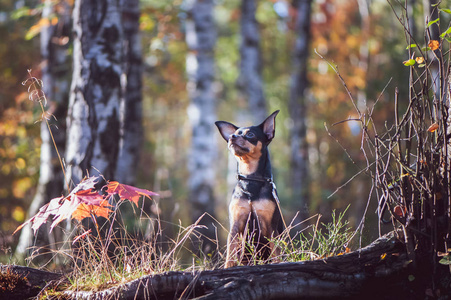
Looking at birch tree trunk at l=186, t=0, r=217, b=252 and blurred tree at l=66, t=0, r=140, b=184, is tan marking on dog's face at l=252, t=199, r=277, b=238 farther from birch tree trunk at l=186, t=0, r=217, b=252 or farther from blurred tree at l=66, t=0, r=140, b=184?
birch tree trunk at l=186, t=0, r=217, b=252

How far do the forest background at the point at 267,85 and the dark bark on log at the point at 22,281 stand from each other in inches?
32.8

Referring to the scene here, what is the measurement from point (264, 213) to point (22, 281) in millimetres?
1931

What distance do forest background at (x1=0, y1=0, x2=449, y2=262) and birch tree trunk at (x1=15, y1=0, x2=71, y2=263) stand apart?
11cm

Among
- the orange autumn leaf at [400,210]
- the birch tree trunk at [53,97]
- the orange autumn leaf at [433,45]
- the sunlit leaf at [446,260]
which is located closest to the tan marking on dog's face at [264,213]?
the orange autumn leaf at [400,210]

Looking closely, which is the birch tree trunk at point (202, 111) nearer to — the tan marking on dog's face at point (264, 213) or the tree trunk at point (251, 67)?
the tree trunk at point (251, 67)

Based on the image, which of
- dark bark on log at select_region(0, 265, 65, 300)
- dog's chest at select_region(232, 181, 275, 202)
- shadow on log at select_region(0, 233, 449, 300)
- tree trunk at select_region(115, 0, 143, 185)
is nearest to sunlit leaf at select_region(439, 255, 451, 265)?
shadow on log at select_region(0, 233, 449, 300)

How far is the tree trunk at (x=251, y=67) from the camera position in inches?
514

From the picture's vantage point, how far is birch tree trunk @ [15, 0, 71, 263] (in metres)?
8.61

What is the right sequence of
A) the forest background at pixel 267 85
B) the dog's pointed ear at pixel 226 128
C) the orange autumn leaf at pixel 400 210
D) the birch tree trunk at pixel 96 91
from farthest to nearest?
the forest background at pixel 267 85 < the birch tree trunk at pixel 96 91 < the dog's pointed ear at pixel 226 128 < the orange autumn leaf at pixel 400 210

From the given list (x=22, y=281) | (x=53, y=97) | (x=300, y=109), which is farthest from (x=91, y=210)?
(x=300, y=109)

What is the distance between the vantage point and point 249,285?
3.27 m

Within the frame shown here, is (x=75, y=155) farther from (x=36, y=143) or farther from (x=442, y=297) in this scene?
(x=36, y=143)

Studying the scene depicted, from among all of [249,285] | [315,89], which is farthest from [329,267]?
[315,89]

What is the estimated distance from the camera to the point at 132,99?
8805 mm
